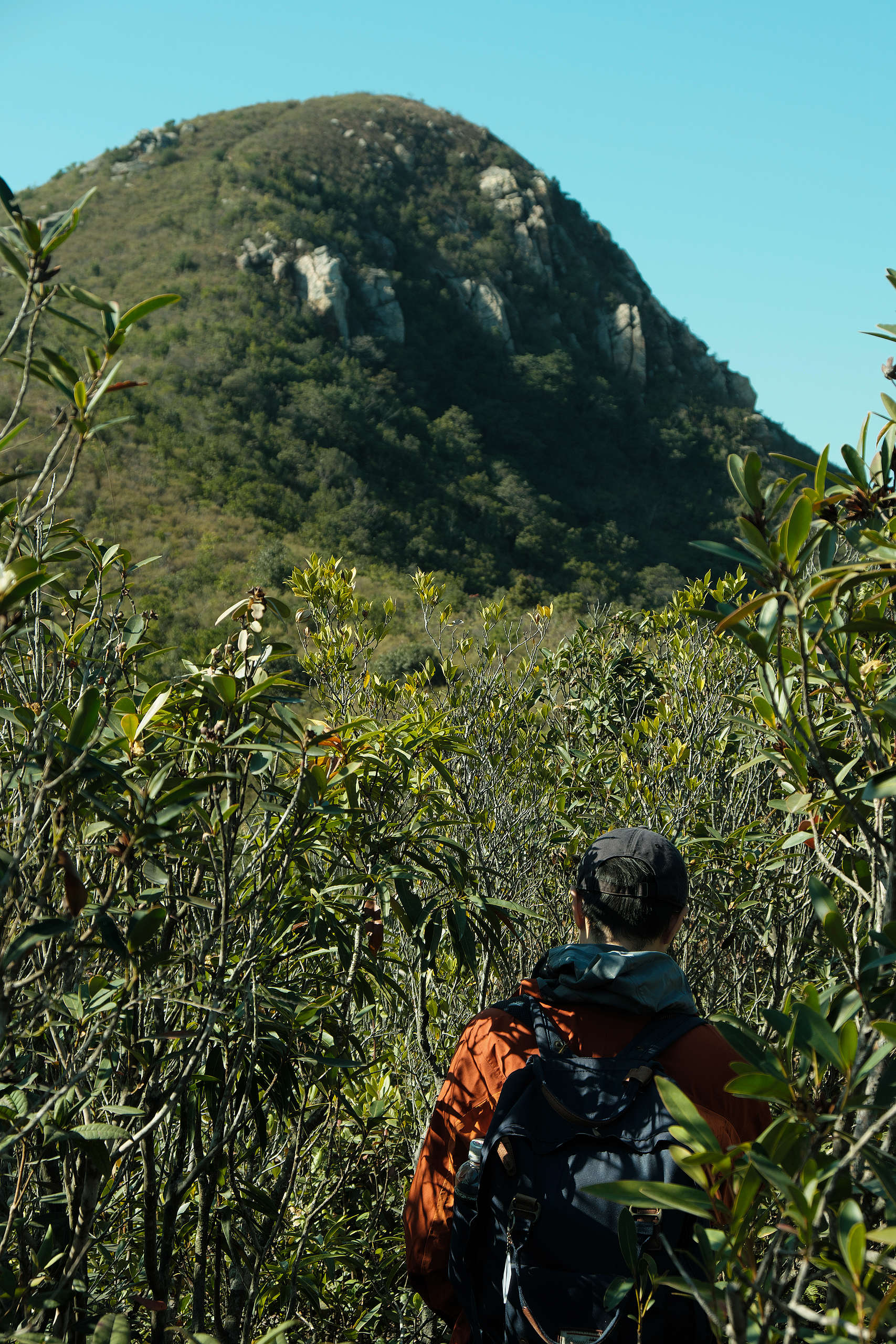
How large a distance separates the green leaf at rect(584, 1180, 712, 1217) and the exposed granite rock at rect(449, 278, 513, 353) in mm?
52991

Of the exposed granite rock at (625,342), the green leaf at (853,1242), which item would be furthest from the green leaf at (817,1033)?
the exposed granite rock at (625,342)

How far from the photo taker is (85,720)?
1.15 meters

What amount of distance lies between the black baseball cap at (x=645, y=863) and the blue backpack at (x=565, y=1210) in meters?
0.29

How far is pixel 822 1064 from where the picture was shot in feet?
3.30

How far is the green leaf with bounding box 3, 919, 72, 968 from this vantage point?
101 cm

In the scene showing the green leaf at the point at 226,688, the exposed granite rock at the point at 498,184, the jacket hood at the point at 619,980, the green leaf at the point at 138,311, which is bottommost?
the jacket hood at the point at 619,980

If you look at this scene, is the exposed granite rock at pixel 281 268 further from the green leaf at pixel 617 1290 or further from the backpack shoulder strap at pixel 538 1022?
the green leaf at pixel 617 1290

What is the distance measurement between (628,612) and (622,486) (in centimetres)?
4134

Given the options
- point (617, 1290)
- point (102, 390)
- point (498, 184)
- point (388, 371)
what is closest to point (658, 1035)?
point (617, 1290)

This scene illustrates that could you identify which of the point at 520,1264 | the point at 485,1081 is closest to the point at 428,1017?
the point at 485,1081

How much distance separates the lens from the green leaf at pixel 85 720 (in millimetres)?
1148

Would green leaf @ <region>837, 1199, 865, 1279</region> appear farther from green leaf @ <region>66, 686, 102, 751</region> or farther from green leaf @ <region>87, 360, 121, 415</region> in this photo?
green leaf @ <region>87, 360, 121, 415</region>

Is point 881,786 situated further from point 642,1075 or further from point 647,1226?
point 647,1226

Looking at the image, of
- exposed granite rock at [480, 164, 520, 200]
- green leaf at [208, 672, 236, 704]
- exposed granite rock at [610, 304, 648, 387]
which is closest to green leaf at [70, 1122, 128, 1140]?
green leaf at [208, 672, 236, 704]
